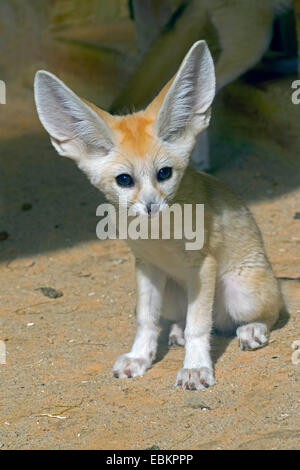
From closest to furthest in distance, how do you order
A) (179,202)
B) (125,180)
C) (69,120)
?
(125,180) < (69,120) < (179,202)

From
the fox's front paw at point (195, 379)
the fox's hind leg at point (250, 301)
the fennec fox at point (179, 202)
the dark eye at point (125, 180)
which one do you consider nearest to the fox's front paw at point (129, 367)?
the fennec fox at point (179, 202)

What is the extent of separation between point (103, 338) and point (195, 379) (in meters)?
0.85

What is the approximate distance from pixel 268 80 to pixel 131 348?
3.71 metres

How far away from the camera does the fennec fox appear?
3.09 m

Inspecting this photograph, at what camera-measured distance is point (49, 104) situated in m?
3.17

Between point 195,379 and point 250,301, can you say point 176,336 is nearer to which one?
point 250,301

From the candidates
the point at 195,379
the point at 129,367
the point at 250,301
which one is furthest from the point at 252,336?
the point at 129,367

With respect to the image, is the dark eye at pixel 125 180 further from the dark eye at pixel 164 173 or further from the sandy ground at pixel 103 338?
the sandy ground at pixel 103 338

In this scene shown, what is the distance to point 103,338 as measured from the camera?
3934mm

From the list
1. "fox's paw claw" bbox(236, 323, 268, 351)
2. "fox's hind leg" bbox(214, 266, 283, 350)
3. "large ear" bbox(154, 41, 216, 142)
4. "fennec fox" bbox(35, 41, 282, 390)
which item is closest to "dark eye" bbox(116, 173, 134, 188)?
"fennec fox" bbox(35, 41, 282, 390)

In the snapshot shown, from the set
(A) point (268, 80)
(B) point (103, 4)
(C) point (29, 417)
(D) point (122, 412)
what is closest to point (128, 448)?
(D) point (122, 412)

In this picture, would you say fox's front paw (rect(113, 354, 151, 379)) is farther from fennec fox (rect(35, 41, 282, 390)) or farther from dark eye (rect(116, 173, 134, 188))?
dark eye (rect(116, 173, 134, 188))

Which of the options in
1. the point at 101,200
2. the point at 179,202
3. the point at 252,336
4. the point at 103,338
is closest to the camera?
the point at 179,202

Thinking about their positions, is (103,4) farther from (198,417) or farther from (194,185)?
(198,417)
